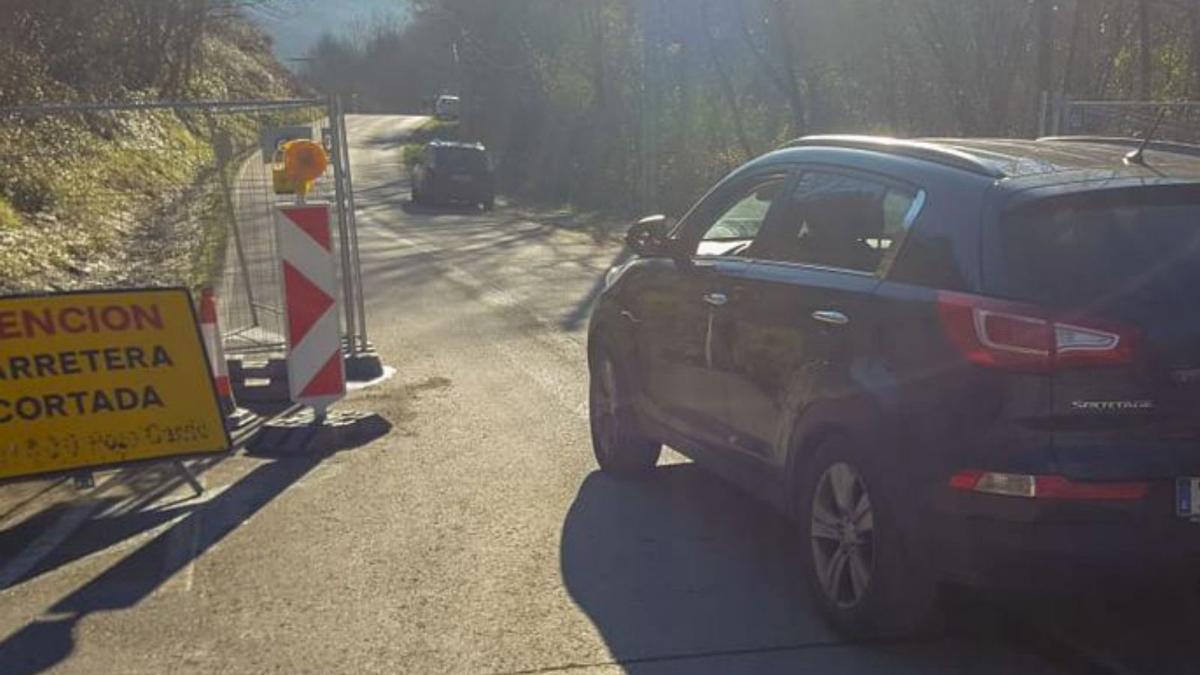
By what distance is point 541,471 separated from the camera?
26.0 ft

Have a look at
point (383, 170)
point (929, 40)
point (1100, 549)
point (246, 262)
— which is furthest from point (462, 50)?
point (1100, 549)

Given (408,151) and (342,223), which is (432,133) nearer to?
(408,151)

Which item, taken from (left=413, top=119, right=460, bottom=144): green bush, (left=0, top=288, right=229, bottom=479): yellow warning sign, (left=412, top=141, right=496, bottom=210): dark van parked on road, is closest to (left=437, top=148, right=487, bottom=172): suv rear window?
(left=412, top=141, right=496, bottom=210): dark van parked on road

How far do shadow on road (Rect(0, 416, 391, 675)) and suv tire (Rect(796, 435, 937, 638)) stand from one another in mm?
2656

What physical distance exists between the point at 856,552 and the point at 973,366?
902 mm

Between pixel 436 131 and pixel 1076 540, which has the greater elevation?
pixel 1076 540

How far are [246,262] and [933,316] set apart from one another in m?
7.12

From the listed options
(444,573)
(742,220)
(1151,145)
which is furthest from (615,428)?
(1151,145)

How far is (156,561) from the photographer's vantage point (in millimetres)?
6441

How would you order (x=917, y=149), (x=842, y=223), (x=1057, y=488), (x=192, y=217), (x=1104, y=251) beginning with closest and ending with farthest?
(x=1057, y=488)
(x=1104, y=251)
(x=917, y=149)
(x=842, y=223)
(x=192, y=217)

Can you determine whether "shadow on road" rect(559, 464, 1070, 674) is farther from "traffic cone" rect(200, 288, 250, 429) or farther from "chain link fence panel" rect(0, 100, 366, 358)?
"chain link fence panel" rect(0, 100, 366, 358)

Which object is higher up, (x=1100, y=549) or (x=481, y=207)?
(x=1100, y=549)

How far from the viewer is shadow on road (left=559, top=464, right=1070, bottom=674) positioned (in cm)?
505

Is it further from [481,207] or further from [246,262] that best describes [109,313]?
[481,207]
